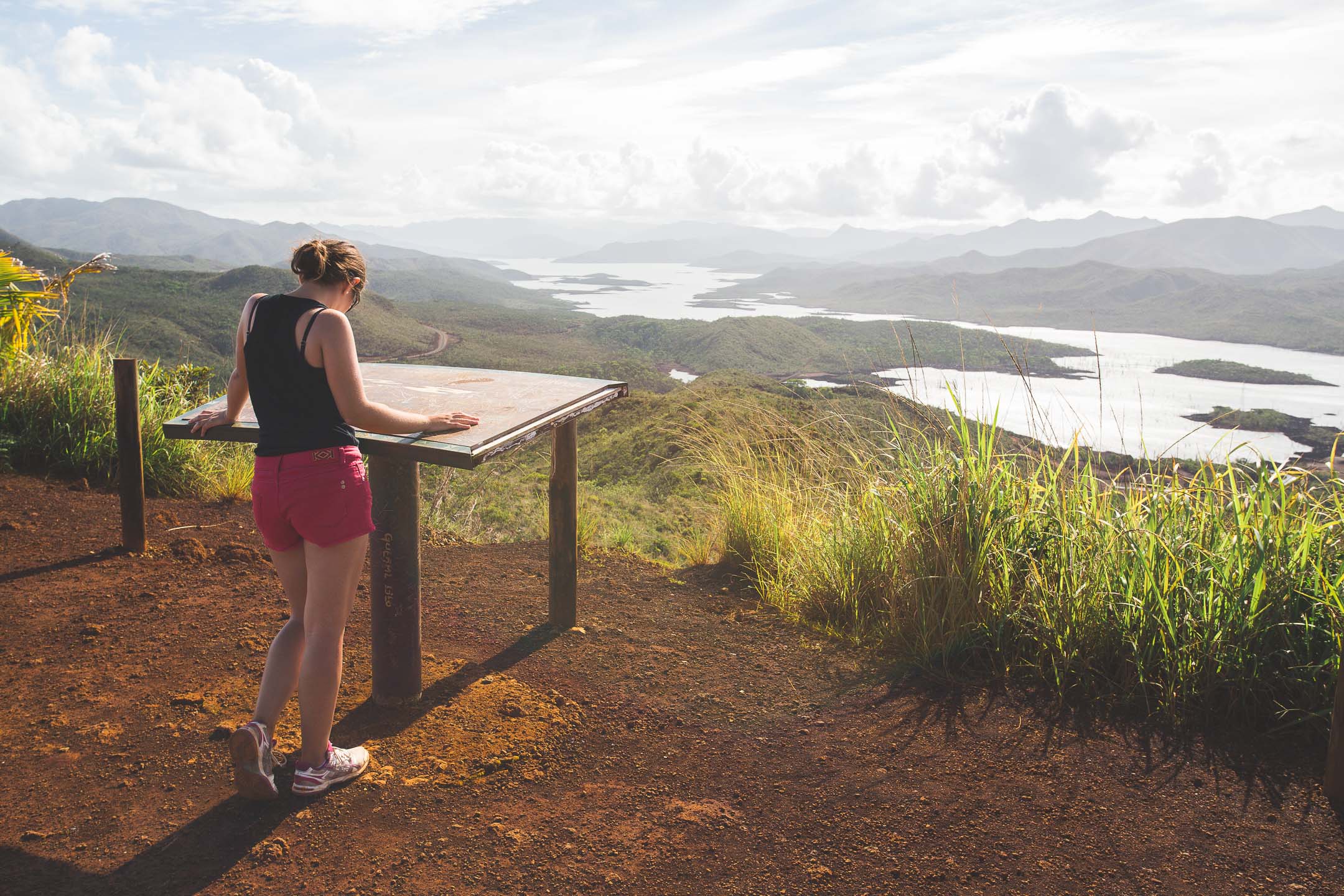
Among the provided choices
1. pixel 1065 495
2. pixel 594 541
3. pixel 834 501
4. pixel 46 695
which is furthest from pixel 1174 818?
pixel 594 541

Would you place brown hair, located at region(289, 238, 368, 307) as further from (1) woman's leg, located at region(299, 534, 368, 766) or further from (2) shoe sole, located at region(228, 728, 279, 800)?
(2) shoe sole, located at region(228, 728, 279, 800)

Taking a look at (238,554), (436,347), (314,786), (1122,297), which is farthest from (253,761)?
(1122,297)

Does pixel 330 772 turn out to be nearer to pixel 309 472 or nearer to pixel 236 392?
pixel 309 472

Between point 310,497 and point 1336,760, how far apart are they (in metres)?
3.02

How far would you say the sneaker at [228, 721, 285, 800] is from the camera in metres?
2.29

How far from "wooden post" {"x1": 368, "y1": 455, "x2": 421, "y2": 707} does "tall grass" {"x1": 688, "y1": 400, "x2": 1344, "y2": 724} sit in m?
1.93

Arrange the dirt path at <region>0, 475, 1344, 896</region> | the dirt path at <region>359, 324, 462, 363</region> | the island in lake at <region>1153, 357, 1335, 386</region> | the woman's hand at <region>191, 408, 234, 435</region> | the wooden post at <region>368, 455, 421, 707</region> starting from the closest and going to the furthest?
the dirt path at <region>0, 475, 1344, 896</region> → the woman's hand at <region>191, 408, 234, 435</region> → the wooden post at <region>368, 455, 421, 707</region> → the dirt path at <region>359, 324, 462, 363</region> → the island in lake at <region>1153, 357, 1335, 386</region>

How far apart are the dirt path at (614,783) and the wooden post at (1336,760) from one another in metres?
0.06

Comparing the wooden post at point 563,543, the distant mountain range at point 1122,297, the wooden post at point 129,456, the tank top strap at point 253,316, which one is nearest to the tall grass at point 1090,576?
the wooden post at point 563,543

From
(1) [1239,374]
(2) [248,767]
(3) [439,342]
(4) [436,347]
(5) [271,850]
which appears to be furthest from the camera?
(3) [439,342]

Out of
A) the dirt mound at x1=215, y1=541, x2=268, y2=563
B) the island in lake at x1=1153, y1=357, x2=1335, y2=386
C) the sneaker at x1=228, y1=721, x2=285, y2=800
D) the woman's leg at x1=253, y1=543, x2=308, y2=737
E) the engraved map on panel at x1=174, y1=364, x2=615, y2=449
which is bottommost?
the island in lake at x1=1153, y1=357, x2=1335, y2=386

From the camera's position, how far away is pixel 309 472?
2137 mm

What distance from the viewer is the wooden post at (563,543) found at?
3.84m

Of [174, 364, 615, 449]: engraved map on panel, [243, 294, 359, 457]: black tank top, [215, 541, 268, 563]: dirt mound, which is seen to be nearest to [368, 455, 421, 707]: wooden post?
[174, 364, 615, 449]: engraved map on panel
